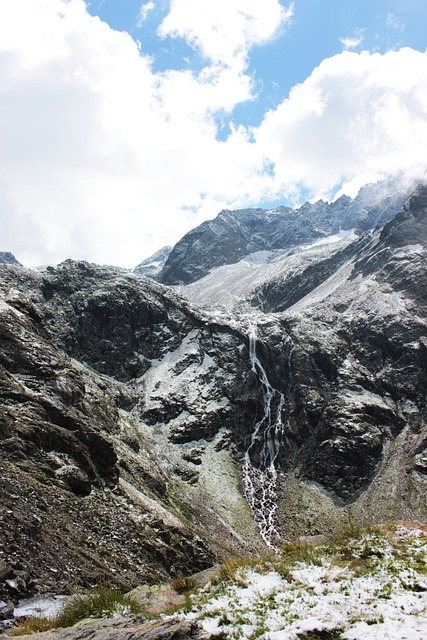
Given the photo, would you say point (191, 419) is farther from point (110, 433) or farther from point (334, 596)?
point (334, 596)

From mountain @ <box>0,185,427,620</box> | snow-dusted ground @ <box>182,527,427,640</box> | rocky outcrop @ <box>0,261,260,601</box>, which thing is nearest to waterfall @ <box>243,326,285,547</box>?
mountain @ <box>0,185,427,620</box>

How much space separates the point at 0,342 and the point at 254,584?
5330cm

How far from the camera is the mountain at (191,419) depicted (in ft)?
98.3

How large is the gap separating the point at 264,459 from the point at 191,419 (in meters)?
19.9

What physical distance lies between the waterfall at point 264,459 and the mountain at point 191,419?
43 centimetres

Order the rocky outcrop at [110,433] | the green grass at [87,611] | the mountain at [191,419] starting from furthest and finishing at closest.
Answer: the mountain at [191,419] < the rocky outcrop at [110,433] < the green grass at [87,611]

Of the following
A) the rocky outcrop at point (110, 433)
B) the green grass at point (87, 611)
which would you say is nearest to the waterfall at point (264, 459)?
the rocky outcrop at point (110, 433)

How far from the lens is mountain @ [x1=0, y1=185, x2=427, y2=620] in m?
30.0

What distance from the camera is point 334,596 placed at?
10805mm

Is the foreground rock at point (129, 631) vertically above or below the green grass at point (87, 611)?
above

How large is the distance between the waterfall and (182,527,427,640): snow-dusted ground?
63.6m

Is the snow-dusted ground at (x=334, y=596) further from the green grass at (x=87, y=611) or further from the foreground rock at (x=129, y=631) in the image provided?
the green grass at (x=87, y=611)

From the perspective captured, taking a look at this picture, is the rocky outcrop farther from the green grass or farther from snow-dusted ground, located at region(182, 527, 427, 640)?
snow-dusted ground, located at region(182, 527, 427, 640)

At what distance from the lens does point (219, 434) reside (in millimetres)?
101500
